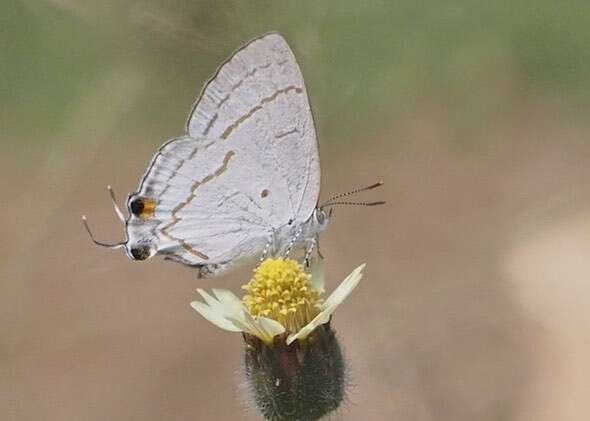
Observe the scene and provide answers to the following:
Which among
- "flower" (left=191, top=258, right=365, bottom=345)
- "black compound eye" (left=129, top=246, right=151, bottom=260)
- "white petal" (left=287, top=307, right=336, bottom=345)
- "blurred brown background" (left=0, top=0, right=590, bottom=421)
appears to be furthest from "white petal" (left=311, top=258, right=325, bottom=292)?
"blurred brown background" (left=0, top=0, right=590, bottom=421)

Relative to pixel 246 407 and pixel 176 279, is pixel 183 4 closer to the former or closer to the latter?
pixel 176 279

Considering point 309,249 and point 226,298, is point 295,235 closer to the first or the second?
point 309,249

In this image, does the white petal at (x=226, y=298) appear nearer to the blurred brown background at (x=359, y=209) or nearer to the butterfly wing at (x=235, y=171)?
the butterfly wing at (x=235, y=171)

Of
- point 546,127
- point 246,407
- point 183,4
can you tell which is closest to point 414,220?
point 546,127

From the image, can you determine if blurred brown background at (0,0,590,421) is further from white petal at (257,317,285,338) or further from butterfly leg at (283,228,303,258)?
white petal at (257,317,285,338)

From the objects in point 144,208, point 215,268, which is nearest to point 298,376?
point 215,268

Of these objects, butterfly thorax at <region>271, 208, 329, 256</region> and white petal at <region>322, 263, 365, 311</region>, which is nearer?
white petal at <region>322, 263, 365, 311</region>

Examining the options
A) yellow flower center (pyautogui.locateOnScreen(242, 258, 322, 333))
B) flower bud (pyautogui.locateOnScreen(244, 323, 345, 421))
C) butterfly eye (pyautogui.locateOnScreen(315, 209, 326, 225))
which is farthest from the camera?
butterfly eye (pyautogui.locateOnScreen(315, 209, 326, 225))
